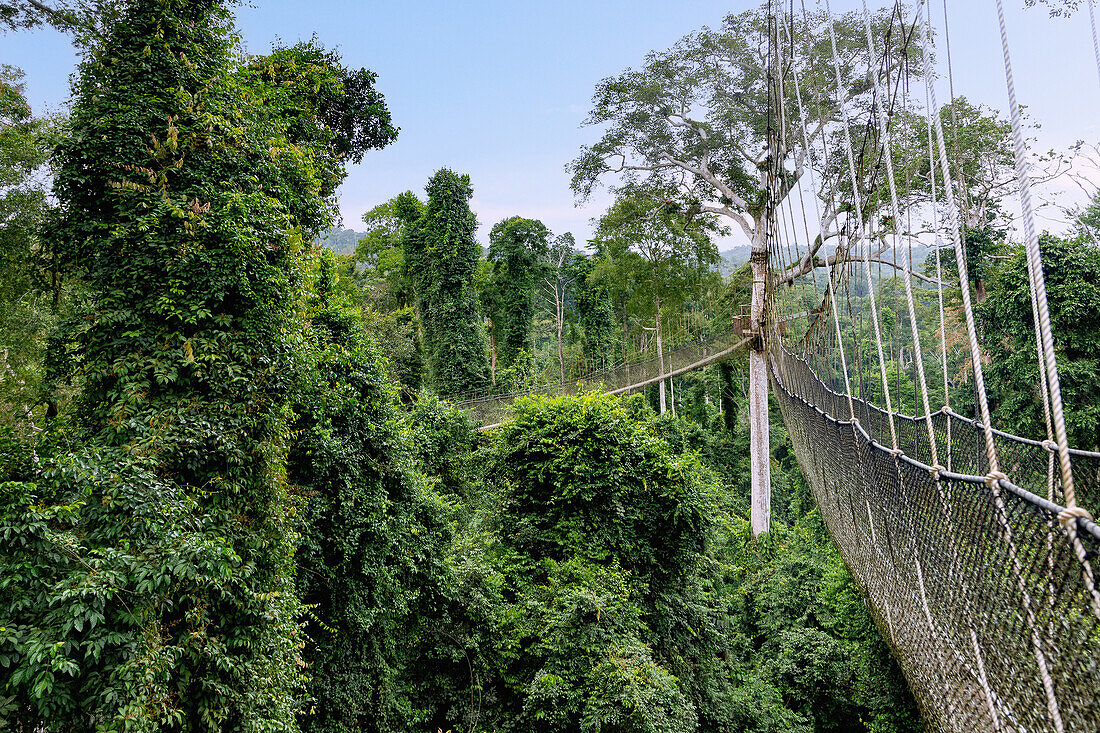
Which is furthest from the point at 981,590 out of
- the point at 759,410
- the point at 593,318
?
the point at 593,318

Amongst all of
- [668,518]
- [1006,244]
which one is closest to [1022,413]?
[1006,244]

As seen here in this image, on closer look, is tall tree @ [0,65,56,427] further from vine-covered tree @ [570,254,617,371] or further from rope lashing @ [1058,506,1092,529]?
vine-covered tree @ [570,254,617,371]

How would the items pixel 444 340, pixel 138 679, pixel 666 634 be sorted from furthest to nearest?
pixel 444 340, pixel 666 634, pixel 138 679

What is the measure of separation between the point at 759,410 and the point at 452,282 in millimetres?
9472

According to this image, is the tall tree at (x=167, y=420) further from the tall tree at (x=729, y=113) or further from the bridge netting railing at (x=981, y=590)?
the tall tree at (x=729, y=113)

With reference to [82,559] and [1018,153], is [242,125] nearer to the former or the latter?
[82,559]

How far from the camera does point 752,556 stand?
38.1 ft

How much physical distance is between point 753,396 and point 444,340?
29.7ft

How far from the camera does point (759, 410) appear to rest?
38.9 feet

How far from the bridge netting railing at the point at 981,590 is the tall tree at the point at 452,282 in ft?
45.1

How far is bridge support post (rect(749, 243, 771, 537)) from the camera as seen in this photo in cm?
1171

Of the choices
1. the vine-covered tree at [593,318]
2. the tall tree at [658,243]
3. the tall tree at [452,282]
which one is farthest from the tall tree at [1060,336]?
the vine-covered tree at [593,318]

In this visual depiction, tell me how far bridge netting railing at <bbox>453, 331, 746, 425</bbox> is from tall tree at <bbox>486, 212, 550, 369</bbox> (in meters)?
5.62

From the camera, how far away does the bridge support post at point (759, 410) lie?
11711mm
